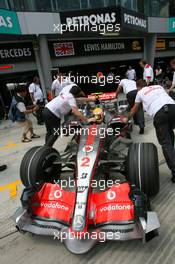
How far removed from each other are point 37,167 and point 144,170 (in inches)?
50.7

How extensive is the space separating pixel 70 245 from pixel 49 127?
2.86 metres

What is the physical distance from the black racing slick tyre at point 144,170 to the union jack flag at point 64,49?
952 cm

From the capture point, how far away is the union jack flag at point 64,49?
11.2 m

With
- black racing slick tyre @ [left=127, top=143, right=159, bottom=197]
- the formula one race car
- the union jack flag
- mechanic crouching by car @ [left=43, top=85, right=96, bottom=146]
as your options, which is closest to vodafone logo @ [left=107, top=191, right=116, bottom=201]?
the formula one race car

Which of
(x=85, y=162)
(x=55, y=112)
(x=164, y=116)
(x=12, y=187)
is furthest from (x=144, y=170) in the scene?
(x=55, y=112)

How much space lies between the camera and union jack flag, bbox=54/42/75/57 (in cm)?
1115

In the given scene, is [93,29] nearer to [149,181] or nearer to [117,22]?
[117,22]

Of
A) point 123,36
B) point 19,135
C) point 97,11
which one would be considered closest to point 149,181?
point 19,135

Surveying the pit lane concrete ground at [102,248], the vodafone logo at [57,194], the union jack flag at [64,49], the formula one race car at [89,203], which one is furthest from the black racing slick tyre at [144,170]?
the union jack flag at [64,49]

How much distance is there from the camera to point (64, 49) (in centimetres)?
1138

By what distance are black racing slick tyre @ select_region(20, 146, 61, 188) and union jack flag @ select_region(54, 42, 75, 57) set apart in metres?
8.87

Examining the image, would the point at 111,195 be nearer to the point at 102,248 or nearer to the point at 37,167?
the point at 102,248

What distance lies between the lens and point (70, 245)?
6.93 feet

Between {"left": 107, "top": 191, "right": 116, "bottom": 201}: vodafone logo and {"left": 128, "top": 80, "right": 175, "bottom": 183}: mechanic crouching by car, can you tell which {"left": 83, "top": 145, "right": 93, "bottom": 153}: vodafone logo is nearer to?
{"left": 107, "top": 191, "right": 116, "bottom": 201}: vodafone logo
